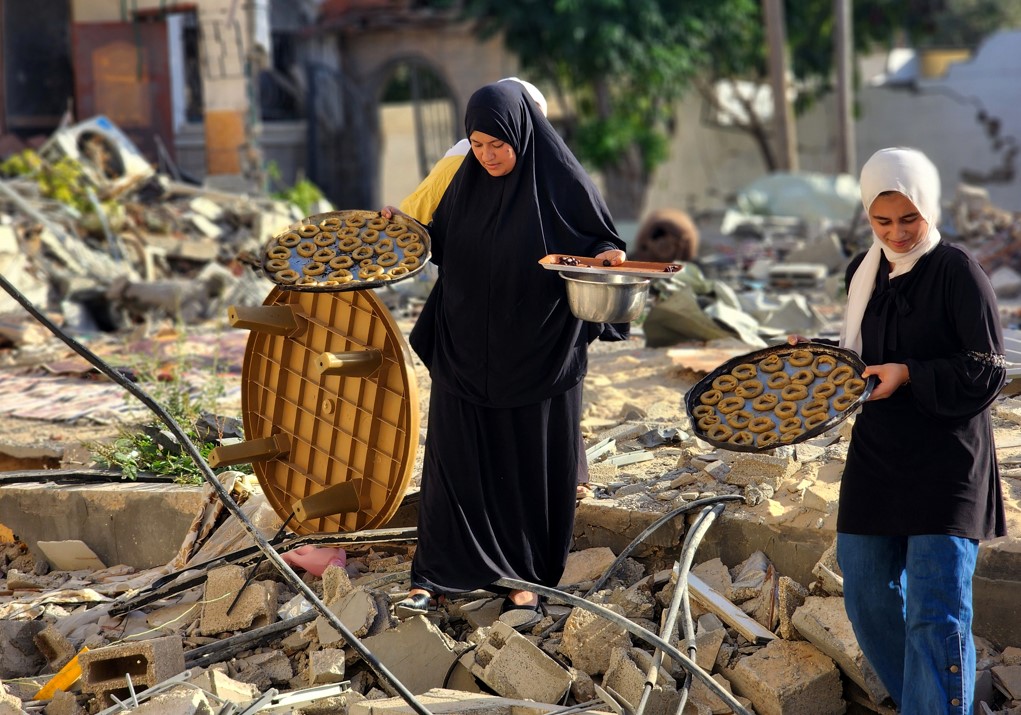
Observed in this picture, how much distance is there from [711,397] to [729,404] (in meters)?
0.07

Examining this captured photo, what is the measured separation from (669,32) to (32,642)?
15271mm

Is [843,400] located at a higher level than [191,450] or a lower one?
higher

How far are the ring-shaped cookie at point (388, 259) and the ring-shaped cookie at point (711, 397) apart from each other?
1.11m

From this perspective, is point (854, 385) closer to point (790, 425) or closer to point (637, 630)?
point (790, 425)

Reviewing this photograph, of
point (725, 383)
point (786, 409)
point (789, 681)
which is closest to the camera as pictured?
point (786, 409)

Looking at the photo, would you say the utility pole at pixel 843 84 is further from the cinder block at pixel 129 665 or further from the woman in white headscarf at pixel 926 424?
the cinder block at pixel 129 665

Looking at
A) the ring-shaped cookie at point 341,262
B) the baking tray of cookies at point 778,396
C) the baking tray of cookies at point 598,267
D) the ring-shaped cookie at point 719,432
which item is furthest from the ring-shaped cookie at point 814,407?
the ring-shaped cookie at point 341,262

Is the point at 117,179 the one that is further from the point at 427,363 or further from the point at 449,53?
the point at 427,363

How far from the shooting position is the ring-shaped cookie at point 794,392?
304 cm

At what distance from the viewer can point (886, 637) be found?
301 centimetres

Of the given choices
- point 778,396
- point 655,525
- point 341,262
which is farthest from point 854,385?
point 341,262

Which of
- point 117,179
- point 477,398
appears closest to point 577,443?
point 477,398

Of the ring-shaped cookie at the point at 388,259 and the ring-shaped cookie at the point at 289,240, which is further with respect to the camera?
the ring-shaped cookie at the point at 289,240

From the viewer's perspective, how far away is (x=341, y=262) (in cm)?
387
